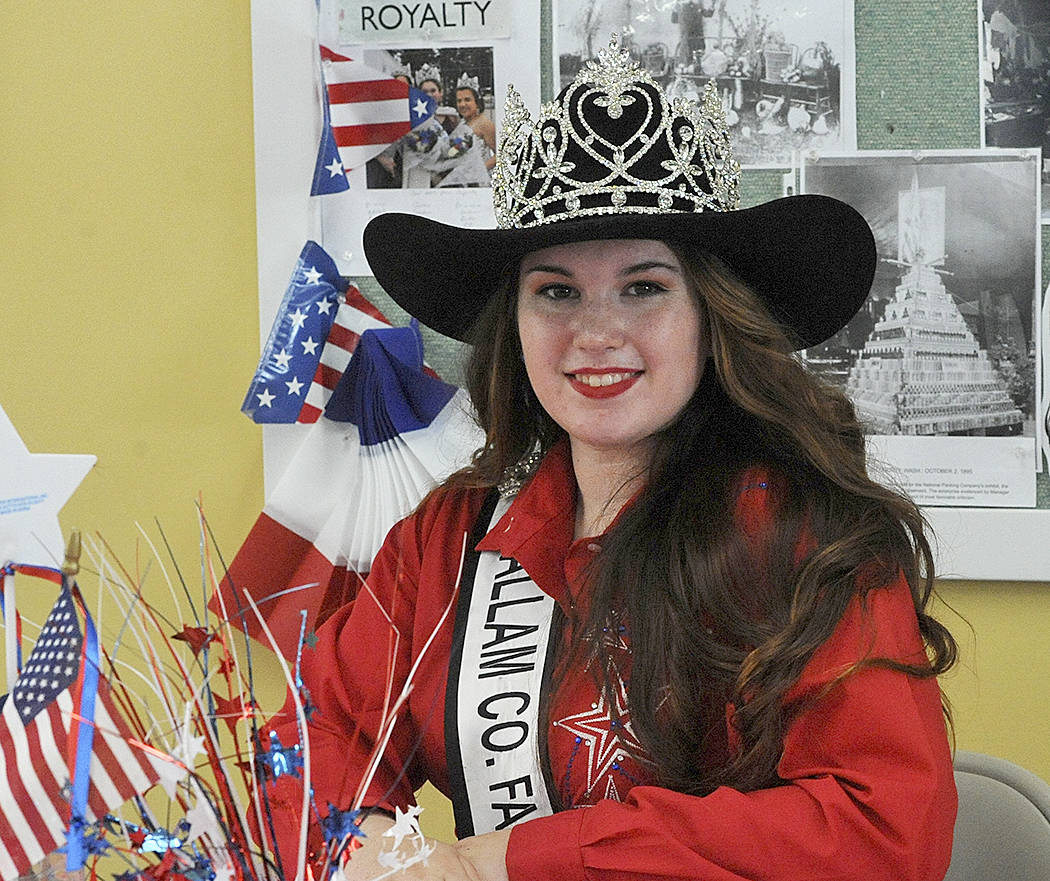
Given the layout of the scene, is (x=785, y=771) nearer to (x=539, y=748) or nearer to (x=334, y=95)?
(x=539, y=748)

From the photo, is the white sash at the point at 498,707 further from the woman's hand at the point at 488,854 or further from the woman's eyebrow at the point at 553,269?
the woman's eyebrow at the point at 553,269

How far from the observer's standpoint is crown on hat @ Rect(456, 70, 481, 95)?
167 centimetres

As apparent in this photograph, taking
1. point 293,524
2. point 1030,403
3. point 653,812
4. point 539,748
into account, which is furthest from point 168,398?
point 1030,403

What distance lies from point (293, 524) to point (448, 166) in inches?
21.9

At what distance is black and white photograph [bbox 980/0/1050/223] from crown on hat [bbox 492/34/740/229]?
623mm

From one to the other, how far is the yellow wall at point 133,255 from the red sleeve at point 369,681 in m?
0.51

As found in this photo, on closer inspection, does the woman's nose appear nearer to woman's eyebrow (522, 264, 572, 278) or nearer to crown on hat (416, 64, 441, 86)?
woman's eyebrow (522, 264, 572, 278)

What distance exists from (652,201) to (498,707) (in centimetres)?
51

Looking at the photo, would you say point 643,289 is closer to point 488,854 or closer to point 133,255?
point 488,854

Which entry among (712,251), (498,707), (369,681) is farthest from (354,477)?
(712,251)

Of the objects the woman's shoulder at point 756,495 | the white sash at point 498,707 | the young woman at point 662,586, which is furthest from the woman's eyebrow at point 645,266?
the white sash at point 498,707

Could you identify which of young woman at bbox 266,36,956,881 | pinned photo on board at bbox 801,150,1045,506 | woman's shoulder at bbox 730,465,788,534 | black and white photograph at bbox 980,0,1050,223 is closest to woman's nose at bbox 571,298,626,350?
young woman at bbox 266,36,956,881

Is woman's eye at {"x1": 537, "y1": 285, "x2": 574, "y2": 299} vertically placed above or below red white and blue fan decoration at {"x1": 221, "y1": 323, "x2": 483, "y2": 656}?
above

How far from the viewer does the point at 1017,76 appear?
1.57 meters
